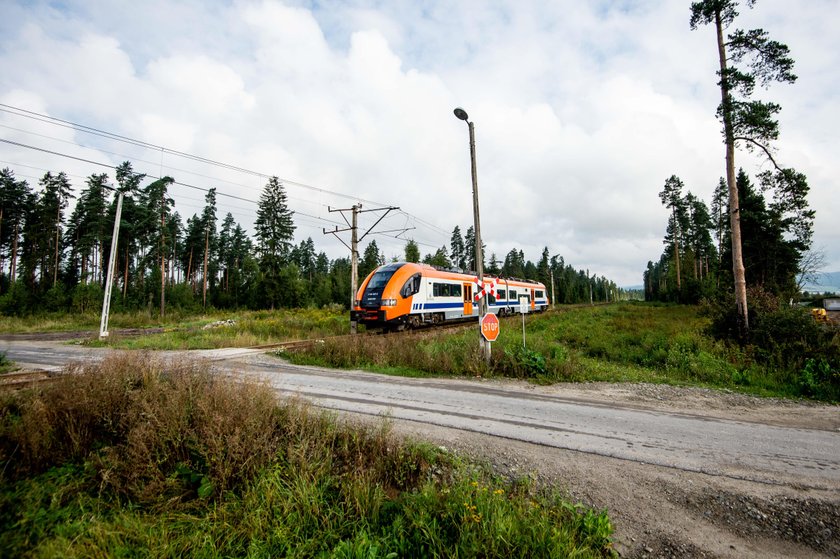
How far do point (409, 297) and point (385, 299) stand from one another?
1415mm

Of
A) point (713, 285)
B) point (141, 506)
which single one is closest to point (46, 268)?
point (141, 506)

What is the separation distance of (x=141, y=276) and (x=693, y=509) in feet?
183

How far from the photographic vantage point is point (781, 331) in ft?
33.5

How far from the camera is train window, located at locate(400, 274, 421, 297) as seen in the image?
1725cm

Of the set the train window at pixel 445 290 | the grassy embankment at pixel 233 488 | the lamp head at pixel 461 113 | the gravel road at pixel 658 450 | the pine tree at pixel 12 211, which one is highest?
the pine tree at pixel 12 211

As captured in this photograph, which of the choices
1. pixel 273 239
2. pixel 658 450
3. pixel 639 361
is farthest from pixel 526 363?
pixel 273 239

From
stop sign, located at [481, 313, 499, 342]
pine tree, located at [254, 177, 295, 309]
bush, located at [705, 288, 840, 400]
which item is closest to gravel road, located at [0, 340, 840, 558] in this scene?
bush, located at [705, 288, 840, 400]

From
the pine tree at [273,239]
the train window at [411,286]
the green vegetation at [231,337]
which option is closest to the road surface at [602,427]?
the green vegetation at [231,337]

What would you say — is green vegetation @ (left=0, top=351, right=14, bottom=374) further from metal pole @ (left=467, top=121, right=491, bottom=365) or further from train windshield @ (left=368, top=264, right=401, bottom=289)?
train windshield @ (left=368, top=264, right=401, bottom=289)

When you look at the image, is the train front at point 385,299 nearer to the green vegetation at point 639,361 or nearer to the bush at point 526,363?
the green vegetation at point 639,361

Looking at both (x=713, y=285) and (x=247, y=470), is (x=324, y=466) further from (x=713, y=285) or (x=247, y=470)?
(x=713, y=285)

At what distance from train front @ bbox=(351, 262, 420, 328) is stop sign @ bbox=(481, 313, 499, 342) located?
7.30 metres

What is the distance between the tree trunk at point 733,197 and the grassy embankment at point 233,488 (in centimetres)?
1239

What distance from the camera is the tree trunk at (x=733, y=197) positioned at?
11516mm
